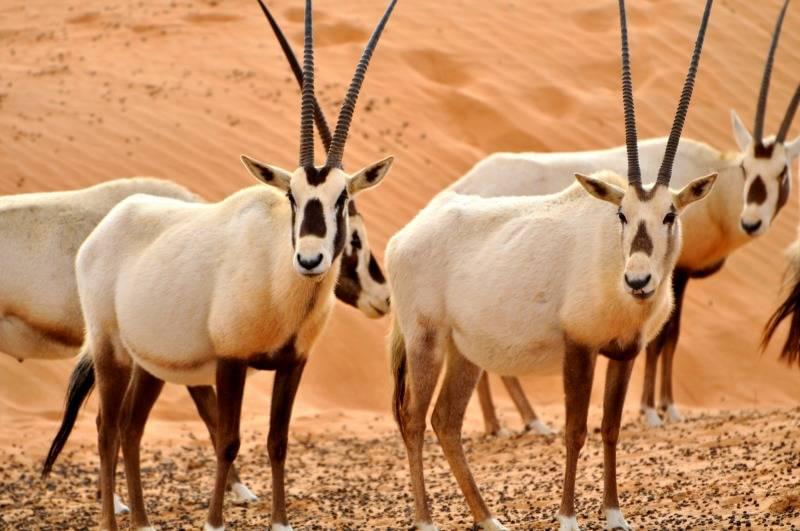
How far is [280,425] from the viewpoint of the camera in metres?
6.57

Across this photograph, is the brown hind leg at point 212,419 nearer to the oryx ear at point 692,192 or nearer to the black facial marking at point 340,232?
the black facial marking at point 340,232

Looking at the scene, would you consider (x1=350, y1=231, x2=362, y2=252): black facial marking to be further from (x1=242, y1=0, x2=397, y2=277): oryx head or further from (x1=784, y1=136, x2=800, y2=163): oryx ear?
(x1=784, y1=136, x2=800, y2=163): oryx ear

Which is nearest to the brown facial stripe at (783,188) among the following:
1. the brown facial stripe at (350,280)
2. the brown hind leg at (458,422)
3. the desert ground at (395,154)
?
the desert ground at (395,154)

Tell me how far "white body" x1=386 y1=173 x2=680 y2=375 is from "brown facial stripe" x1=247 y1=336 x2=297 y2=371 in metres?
0.75

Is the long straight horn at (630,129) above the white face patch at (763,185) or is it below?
above

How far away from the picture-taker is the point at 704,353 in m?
14.0

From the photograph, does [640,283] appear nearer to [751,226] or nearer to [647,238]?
[647,238]

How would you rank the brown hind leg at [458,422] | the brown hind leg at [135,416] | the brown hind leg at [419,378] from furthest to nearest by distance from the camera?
1. the brown hind leg at [135,416]
2. the brown hind leg at [419,378]
3. the brown hind leg at [458,422]

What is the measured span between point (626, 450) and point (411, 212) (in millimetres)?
6586

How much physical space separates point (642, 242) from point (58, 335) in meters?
4.14

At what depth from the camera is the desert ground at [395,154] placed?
26.4 feet

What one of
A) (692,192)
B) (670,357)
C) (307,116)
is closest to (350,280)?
(307,116)

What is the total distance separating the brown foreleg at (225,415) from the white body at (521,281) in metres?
0.99

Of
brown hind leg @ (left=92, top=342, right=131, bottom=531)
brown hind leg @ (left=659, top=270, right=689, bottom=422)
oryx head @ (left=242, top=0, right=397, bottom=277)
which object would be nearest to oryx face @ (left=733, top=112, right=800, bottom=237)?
brown hind leg @ (left=659, top=270, right=689, bottom=422)
